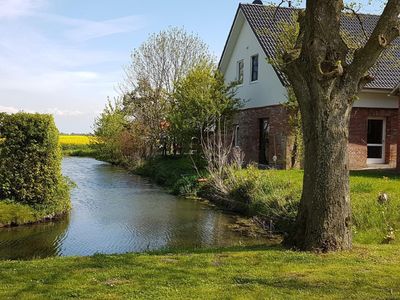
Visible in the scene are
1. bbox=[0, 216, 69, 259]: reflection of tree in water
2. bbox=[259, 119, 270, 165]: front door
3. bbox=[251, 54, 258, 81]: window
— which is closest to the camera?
bbox=[0, 216, 69, 259]: reflection of tree in water

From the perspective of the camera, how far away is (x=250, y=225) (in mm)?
12578

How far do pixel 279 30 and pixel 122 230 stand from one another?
1395cm

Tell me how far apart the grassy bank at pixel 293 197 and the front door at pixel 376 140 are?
375 cm

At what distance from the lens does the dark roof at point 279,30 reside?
834 inches

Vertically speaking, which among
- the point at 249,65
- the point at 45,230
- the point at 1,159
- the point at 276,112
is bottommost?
the point at 45,230

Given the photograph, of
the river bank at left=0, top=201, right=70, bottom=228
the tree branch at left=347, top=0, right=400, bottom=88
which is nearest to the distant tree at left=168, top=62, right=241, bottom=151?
the river bank at left=0, top=201, right=70, bottom=228

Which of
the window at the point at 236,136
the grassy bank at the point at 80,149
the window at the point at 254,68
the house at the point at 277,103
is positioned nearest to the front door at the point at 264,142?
the house at the point at 277,103

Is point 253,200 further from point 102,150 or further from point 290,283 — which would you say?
point 102,150

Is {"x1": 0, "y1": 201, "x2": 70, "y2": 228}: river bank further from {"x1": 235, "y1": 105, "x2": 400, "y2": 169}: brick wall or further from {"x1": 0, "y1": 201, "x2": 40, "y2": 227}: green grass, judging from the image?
{"x1": 235, "y1": 105, "x2": 400, "y2": 169}: brick wall

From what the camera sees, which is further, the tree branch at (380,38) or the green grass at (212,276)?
the tree branch at (380,38)

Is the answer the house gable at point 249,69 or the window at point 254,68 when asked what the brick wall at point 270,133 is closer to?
the house gable at point 249,69

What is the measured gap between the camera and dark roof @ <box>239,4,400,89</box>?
21.2 m

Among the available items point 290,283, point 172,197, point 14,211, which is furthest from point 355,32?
point 290,283

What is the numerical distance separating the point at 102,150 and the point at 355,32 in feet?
87.1
